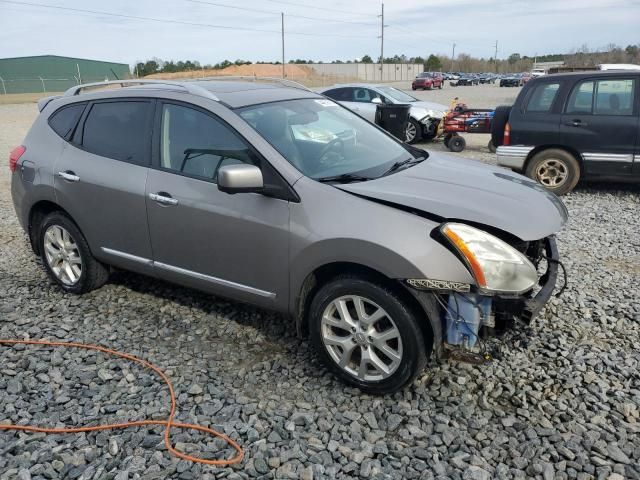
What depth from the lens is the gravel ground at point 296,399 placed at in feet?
8.88

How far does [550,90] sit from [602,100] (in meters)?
0.72

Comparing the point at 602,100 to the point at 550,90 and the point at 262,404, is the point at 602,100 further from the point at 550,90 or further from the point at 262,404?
the point at 262,404

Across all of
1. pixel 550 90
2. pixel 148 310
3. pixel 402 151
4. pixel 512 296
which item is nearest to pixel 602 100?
pixel 550 90

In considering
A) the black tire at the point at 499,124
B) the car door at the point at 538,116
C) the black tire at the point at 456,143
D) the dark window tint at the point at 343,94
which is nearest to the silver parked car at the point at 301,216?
the car door at the point at 538,116

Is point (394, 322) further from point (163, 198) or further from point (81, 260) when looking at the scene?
point (81, 260)

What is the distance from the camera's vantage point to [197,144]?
3701 mm

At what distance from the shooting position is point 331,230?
10.1 ft

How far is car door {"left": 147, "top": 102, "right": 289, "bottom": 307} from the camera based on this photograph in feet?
11.0

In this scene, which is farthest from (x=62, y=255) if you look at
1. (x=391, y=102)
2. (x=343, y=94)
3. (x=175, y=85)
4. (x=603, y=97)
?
(x=343, y=94)

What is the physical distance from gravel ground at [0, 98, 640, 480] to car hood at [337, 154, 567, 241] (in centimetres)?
84

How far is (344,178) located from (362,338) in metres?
1.00

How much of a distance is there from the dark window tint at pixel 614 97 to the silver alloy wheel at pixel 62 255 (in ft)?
23.3

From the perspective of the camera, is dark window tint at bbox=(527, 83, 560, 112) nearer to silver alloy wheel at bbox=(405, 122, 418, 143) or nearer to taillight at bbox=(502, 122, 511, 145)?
taillight at bbox=(502, 122, 511, 145)

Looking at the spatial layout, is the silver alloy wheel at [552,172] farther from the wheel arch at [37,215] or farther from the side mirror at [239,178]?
the wheel arch at [37,215]
